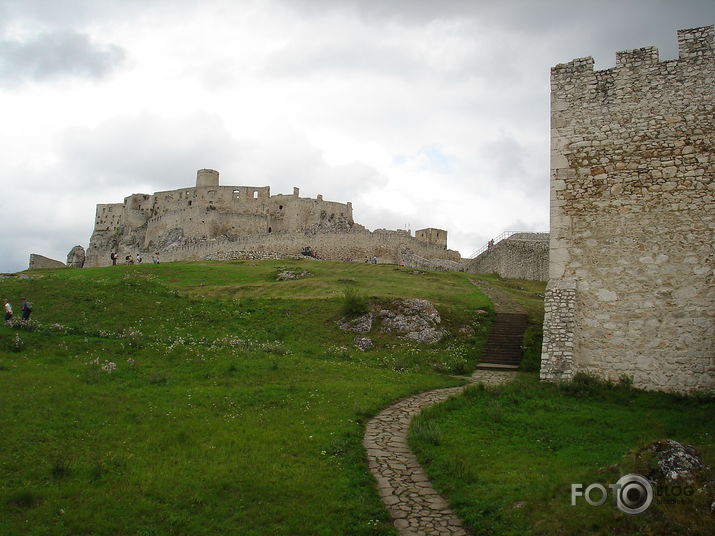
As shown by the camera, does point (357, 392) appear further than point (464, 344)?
No

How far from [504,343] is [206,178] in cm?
7280

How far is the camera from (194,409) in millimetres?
13445

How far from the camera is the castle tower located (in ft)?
291

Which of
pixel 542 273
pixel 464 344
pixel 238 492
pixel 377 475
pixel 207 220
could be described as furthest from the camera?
pixel 207 220

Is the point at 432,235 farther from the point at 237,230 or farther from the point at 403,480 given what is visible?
the point at 403,480

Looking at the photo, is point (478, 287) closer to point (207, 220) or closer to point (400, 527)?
point (400, 527)

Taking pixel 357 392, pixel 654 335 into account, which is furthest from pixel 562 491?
pixel 654 335

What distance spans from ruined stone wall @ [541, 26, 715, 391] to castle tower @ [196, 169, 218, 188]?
77.1m

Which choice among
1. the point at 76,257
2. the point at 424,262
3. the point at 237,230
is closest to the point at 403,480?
the point at 424,262

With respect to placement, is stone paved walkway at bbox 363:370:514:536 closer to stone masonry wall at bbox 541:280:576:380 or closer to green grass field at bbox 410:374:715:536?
green grass field at bbox 410:374:715:536

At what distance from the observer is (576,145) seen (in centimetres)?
1730

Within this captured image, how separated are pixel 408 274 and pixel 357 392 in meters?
27.3

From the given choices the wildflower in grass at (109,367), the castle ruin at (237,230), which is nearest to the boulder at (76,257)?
the castle ruin at (237,230)

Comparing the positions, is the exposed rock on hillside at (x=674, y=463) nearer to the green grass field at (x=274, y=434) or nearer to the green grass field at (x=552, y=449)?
the green grass field at (x=552, y=449)
